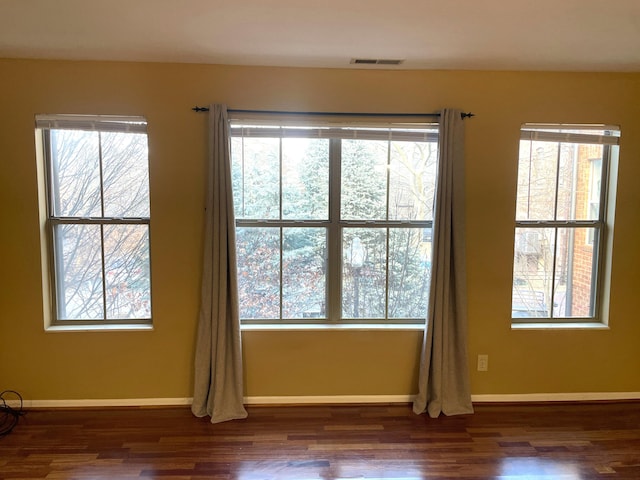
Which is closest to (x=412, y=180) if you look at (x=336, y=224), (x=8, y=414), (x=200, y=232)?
(x=336, y=224)

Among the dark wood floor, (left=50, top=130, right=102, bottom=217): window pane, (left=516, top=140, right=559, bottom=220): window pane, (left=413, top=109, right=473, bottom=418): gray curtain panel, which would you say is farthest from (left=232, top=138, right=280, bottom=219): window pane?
(left=516, top=140, right=559, bottom=220): window pane

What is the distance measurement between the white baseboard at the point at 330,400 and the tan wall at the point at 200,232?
42mm

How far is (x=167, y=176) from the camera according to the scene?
242 cm

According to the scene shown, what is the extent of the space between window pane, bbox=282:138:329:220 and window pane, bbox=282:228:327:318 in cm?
13

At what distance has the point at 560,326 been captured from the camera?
2.66 metres

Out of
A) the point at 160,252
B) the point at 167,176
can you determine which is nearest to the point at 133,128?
the point at 167,176

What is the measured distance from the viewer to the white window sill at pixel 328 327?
101 inches

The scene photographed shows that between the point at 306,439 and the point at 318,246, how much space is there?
120 centimetres

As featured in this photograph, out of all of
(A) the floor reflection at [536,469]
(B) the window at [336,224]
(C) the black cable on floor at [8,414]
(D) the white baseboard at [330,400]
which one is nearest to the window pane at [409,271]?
(B) the window at [336,224]

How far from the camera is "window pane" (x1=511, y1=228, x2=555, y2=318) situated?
2641mm

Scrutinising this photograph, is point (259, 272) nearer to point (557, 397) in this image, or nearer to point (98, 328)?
point (98, 328)

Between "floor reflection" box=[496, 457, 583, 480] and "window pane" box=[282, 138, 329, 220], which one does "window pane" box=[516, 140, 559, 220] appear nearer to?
"window pane" box=[282, 138, 329, 220]

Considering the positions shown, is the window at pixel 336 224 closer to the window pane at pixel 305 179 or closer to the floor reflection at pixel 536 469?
the window pane at pixel 305 179

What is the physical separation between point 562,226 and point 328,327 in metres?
1.78
